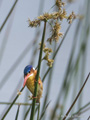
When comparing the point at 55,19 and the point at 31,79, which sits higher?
the point at 55,19

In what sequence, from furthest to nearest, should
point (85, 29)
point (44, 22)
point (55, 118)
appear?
point (85, 29) → point (55, 118) → point (44, 22)

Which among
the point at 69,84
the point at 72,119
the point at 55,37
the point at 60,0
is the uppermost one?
the point at 60,0

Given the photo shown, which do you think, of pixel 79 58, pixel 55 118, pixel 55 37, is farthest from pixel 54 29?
pixel 55 118

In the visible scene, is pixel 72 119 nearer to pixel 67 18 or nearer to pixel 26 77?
pixel 26 77

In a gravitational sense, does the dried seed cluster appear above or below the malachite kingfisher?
above

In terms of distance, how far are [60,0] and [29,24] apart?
0.16 meters

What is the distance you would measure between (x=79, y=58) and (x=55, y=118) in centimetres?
29

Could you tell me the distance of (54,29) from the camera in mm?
957

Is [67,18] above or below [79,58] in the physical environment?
above

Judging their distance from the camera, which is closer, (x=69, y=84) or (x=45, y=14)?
(x=45, y=14)

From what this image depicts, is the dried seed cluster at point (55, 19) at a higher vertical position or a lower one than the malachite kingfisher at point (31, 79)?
higher

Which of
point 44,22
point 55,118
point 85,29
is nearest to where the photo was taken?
point 44,22

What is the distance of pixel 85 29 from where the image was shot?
1123mm

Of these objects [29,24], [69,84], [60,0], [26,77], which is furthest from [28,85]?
[60,0]
